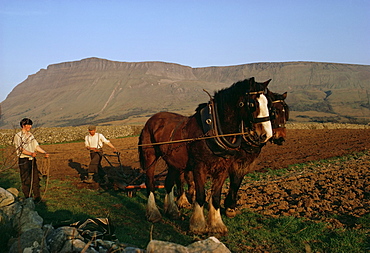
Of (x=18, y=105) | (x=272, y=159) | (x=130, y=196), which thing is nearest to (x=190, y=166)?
(x=130, y=196)

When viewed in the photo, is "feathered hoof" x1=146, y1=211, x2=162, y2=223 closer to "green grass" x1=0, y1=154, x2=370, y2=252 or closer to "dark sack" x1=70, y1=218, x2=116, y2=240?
"green grass" x1=0, y1=154, x2=370, y2=252

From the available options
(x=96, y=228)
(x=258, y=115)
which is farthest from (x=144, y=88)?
(x=96, y=228)

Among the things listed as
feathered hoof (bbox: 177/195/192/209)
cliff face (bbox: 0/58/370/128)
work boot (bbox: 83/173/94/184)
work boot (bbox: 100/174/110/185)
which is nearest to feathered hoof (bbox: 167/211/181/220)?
feathered hoof (bbox: 177/195/192/209)

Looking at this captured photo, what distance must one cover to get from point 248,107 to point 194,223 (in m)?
2.24

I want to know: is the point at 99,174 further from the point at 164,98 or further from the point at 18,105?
the point at 18,105

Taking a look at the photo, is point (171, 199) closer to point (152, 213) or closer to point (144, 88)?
point (152, 213)

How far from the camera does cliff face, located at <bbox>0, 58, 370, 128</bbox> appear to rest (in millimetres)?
123500

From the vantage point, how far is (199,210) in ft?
19.6

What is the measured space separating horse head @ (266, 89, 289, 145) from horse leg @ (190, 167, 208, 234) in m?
1.42

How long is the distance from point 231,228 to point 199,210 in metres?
0.70

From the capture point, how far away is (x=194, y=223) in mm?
5949

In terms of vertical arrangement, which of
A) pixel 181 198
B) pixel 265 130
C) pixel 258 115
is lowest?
pixel 181 198

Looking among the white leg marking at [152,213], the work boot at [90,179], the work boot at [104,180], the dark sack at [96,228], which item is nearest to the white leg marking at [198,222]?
the white leg marking at [152,213]

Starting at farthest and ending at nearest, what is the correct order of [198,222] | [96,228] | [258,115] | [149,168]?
[149,168] → [198,222] → [258,115] → [96,228]
